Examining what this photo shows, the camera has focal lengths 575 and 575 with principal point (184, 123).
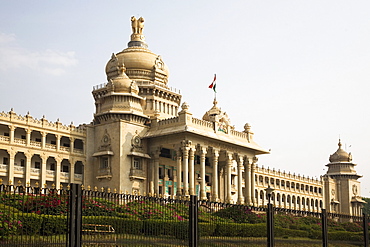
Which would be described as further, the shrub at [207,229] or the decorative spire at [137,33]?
the decorative spire at [137,33]

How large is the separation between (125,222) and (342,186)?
286 feet

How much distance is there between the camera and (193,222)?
54.6 ft

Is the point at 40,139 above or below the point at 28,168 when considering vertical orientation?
above

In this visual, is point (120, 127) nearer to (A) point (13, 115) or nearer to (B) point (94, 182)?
(B) point (94, 182)

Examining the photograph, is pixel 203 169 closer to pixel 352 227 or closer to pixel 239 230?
pixel 352 227

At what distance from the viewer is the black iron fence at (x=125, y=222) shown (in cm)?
1393

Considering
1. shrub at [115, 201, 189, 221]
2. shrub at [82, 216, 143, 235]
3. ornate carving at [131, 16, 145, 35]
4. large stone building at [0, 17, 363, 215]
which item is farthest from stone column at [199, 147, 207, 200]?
shrub at [82, 216, 143, 235]

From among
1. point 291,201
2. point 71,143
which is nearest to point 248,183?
point 71,143

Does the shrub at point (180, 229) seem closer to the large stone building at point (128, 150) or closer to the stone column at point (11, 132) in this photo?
the large stone building at point (128, 150)

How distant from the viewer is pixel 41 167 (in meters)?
50.4

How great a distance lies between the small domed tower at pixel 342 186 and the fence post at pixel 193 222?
272 feet

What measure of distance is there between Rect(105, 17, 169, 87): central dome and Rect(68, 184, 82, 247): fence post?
4988cm

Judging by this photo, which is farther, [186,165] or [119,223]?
[186,165]

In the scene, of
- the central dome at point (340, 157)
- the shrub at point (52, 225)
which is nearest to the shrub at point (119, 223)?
the shrub at point (52, 225)
